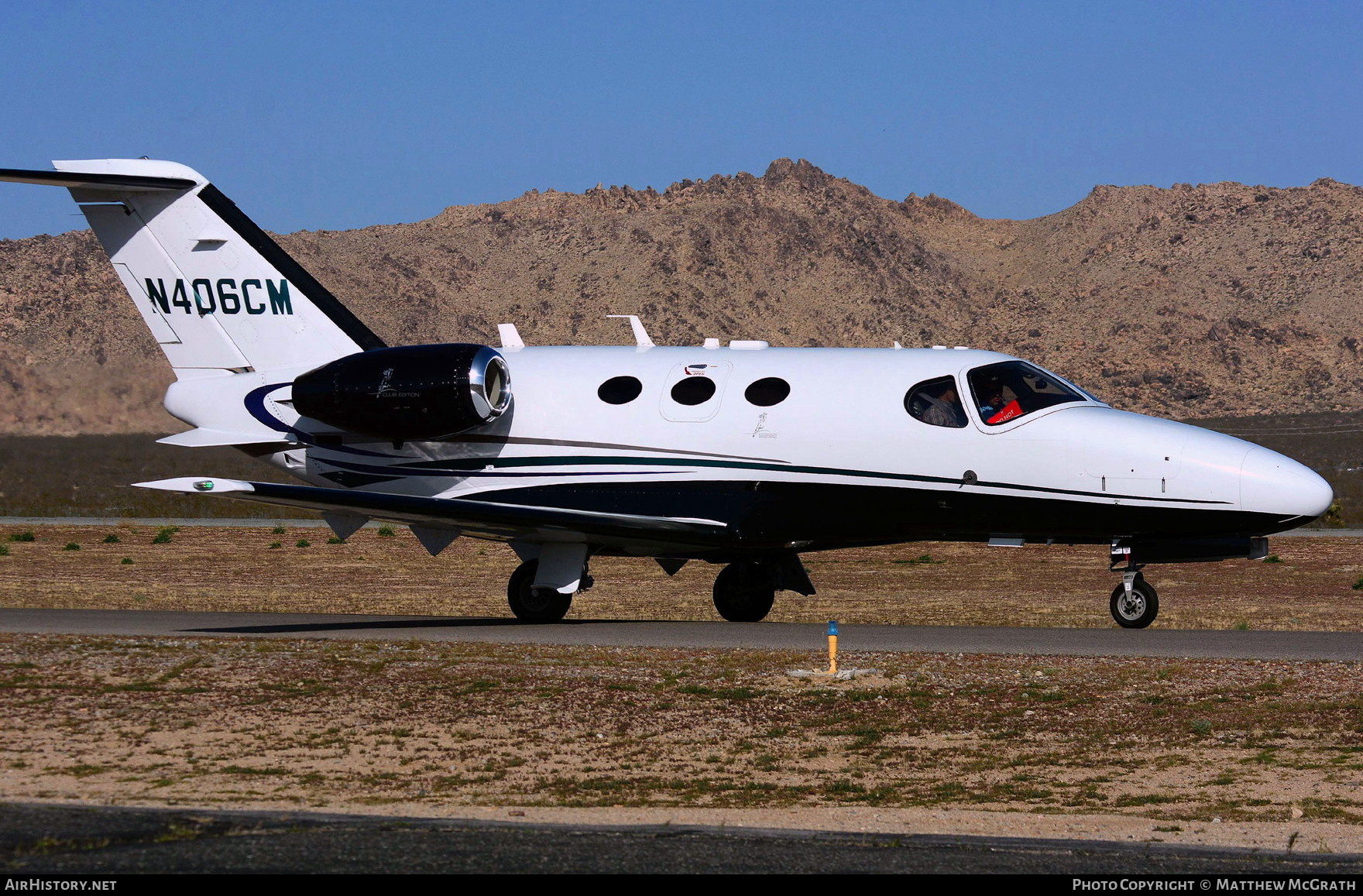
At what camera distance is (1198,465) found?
1756cm

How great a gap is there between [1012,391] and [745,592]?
490cm

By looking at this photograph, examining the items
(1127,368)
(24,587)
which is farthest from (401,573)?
(1127,368)

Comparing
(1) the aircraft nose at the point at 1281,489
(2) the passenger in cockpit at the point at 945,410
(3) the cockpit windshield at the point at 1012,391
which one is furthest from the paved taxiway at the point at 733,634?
(3) the cockpit windshield at the point at 1012,391

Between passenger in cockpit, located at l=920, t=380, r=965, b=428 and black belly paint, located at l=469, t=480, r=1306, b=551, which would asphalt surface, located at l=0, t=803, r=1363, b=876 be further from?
passenger in cockpit, located at l=920, t=380, r=965, b=428

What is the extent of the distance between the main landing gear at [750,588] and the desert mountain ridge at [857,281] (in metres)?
98.4

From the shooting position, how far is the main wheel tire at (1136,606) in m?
18.7

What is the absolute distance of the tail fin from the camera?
21422 mm

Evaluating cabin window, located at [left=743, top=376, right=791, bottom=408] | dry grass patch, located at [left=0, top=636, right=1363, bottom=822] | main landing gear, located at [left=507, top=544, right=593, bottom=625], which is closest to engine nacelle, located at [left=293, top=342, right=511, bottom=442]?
main landing gear, located at [left=507, top=544, right=593, bottom=625]

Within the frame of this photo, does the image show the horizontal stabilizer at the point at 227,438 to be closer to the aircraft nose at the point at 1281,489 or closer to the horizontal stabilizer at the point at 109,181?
the horizontal stabilizer at the point at 109,181

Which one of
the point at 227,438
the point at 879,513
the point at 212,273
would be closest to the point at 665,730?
the point at 879,513

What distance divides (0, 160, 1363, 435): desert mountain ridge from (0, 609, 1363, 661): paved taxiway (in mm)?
97347

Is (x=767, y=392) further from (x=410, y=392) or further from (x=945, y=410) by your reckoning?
(x=410, y=392)

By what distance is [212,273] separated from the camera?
70.6 feet

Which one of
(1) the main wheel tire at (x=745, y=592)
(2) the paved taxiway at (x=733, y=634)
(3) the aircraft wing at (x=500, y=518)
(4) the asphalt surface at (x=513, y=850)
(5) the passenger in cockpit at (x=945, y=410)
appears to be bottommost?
(4) the asphalt surface at (x=513, y=850)
